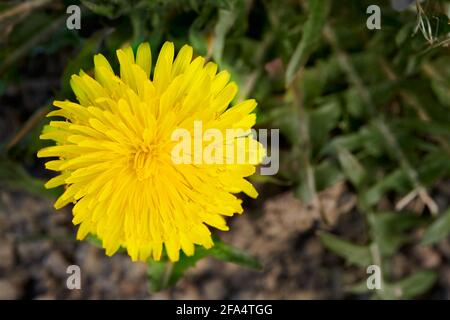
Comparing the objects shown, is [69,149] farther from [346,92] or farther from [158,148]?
[346,92]

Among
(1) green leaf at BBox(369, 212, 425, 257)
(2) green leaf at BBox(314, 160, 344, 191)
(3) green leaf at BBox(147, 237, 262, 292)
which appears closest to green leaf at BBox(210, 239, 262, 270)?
(3) green leaf at BBox(147, 237, 262, 292)

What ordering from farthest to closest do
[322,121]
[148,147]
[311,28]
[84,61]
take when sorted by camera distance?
[322,121] < [84,61] < [311,28] < [148,147]

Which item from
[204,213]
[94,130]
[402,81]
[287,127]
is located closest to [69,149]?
[94,130]

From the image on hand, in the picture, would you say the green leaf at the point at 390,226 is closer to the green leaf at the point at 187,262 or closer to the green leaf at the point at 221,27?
the green leaf at the point at 187,262

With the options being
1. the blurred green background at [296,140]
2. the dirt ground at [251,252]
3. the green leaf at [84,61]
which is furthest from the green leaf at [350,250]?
the green leaf at [84,61]

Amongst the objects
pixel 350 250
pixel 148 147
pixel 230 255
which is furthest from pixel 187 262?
pixel 350 250

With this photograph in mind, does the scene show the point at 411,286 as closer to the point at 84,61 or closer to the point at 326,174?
the point at 326,174
